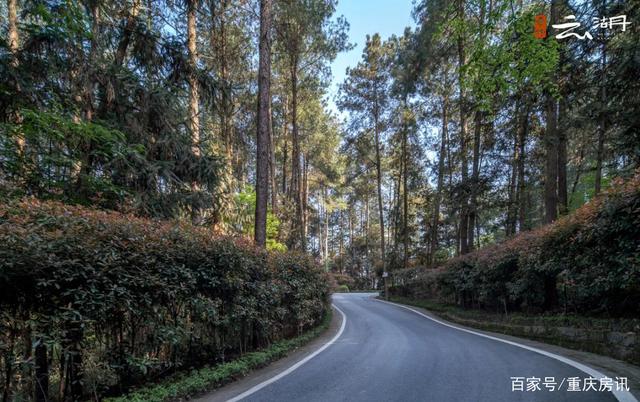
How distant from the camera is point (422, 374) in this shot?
543cm

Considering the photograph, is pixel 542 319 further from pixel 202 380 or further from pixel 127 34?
pixel 127 34

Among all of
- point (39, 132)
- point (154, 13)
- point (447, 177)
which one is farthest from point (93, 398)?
point (447, 177)

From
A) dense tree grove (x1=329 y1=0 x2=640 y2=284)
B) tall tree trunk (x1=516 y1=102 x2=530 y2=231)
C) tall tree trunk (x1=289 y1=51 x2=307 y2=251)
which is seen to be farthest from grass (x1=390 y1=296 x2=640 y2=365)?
tall tree trunk (x1=289 y1=51 x2=307 y2=251)

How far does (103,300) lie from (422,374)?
13.8ft

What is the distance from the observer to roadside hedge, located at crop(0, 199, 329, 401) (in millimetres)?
3465

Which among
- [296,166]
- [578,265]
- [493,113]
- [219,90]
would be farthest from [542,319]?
[296,166]

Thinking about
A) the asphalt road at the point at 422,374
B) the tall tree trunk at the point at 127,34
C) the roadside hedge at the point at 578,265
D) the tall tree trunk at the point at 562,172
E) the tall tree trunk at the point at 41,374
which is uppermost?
the tall tree trunk at the point at 127,34

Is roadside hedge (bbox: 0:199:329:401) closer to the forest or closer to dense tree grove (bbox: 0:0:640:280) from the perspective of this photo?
the forest

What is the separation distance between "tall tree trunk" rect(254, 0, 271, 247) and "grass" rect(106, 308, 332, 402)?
3.92m

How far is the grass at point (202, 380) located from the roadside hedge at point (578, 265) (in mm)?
5912

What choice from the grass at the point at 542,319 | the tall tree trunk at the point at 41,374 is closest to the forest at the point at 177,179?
the tall tree trunk at the point at 41,374

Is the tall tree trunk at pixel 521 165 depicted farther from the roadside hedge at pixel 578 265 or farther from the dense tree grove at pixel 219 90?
the roadside hedge at pixel 578 265

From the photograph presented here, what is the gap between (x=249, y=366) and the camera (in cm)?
625

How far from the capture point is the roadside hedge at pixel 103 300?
3465 millimetres
